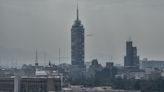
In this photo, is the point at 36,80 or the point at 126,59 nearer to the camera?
the point at 36,80

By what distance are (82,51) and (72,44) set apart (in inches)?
97.2

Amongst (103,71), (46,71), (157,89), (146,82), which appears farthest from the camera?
(103,71)

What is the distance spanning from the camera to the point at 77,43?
137250 millimetres

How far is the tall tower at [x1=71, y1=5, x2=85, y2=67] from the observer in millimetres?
136750

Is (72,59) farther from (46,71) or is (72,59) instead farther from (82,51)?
(46,71)

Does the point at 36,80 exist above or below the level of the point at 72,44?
below

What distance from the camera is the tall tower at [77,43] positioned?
137 meters

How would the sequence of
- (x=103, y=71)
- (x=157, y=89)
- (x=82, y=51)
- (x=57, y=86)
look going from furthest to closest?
(x=82, y=51) < (x=103, y=71) < (x=157, y=89) < (x=57, y=86)

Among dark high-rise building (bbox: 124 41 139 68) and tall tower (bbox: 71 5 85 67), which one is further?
dark high-rise building (bbox: 124 41 139 68)

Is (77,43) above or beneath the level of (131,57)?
above

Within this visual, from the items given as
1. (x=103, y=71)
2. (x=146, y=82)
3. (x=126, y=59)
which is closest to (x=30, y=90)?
(x=146, y=82)

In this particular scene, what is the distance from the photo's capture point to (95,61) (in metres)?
140

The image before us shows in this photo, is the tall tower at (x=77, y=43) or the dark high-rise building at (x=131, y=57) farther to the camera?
the dark high-rise building at (x=131, y=57)

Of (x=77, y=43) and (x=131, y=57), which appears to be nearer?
(x=77, y=43)
